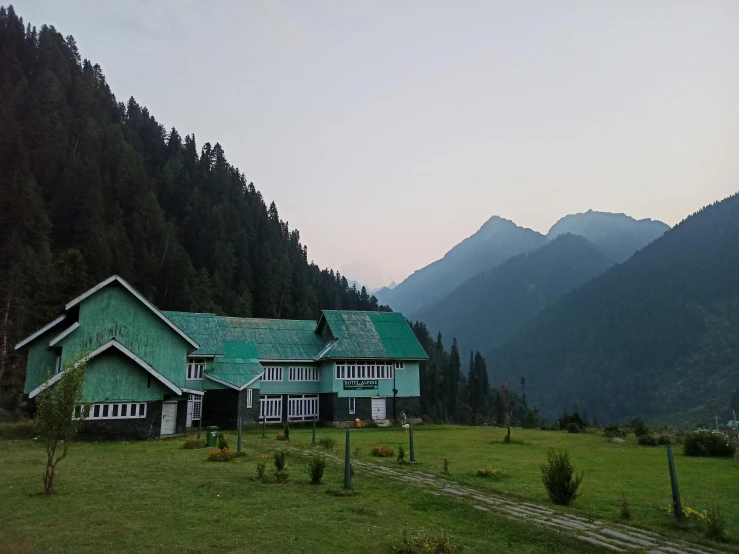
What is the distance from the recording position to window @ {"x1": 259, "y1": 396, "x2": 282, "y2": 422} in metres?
43.3

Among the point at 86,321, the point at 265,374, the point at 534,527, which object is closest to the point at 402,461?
the point at 534,527

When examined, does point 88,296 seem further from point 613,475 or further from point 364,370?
point 613,475

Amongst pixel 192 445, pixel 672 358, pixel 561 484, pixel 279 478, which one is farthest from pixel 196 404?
pixel 672 358

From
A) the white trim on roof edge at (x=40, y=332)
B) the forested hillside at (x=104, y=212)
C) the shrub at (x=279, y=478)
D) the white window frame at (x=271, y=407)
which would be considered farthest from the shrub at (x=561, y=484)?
the forested hillside at (x=104, y=212)

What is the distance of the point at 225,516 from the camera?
→ 11.0 m

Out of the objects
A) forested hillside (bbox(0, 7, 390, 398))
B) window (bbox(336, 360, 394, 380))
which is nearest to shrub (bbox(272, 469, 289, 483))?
window (bbox(336, 360, 394, 380))

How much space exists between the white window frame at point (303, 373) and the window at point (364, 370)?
2804mm

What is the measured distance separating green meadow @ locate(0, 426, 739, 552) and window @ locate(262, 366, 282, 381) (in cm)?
2211

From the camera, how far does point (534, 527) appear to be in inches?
402

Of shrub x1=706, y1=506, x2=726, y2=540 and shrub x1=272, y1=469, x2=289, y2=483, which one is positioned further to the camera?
shrub x1=272, y1=469, x2=289, y2=483

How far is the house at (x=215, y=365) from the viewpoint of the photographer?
28.4 metres

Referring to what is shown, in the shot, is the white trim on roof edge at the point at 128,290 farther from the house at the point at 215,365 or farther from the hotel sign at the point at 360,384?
the hotel sign at the point at 360,384

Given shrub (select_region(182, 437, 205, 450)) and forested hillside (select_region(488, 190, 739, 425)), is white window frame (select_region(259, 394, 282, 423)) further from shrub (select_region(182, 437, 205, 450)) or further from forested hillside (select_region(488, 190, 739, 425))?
forested hillside (select_region(488, 190, 739, 425))

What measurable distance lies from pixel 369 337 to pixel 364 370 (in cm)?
328
